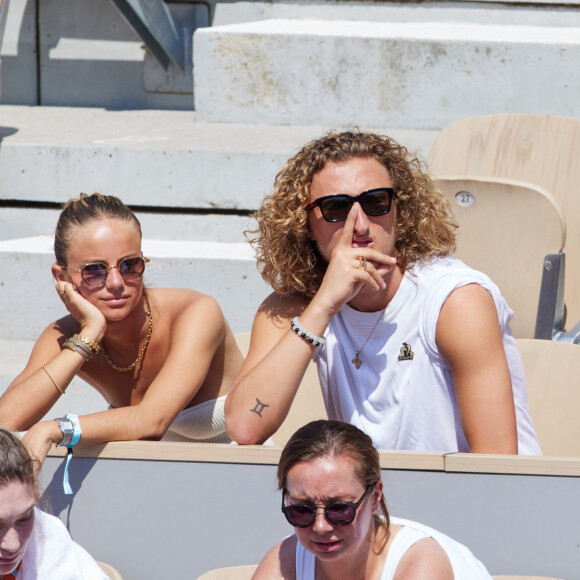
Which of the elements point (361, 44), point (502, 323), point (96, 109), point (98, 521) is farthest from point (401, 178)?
point (96, 109)

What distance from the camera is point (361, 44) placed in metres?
3.78

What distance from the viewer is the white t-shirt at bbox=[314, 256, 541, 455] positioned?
192 cm

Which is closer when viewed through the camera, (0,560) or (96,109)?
(0,560)

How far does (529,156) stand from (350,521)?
1845 mm

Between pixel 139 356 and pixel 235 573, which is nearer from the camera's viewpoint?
pixel 235 573

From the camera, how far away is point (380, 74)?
3.80 meters

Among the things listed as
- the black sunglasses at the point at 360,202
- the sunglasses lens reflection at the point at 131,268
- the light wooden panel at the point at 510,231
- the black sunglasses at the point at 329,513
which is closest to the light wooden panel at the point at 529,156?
the light wooden panel at the point at 510,231

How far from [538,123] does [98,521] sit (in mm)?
1915

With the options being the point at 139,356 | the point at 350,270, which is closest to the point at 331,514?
the point at 350,270

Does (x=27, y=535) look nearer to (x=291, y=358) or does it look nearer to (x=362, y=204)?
(x=291, y=358)

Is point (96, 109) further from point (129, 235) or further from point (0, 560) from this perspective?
point (0, 560)

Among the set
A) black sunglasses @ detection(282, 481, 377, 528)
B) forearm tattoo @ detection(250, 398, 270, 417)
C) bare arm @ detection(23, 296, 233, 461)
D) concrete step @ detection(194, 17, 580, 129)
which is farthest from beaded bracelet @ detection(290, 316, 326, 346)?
concrete step @ detection(194, 17, 580, 129)

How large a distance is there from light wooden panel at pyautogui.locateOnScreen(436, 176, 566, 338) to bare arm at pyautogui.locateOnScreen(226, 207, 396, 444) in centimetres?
85

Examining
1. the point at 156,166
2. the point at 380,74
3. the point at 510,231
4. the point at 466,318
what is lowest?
the point at 466,318
